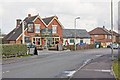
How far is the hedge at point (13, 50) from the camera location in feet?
101

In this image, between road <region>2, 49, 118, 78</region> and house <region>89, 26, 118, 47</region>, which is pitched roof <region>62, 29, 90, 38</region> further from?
road <region>2, 49, 118, 78</region>

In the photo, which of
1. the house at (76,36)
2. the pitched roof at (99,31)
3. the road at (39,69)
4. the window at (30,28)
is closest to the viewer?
the road at (39,69)

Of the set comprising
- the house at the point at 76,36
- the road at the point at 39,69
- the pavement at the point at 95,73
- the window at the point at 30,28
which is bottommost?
the road at the point at 39,69

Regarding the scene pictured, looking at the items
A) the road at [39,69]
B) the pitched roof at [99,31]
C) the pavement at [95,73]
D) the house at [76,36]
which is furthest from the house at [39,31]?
the pavement at [95,73]

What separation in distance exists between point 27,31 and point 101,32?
123 feet

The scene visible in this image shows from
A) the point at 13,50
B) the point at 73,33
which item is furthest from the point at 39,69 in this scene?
the point at 73,33

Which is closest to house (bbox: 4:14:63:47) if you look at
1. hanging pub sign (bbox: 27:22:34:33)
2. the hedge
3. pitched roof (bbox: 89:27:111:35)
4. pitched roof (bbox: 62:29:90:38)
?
hanging pub sign (bbox: 27:22:34:33)

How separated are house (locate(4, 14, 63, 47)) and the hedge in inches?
873

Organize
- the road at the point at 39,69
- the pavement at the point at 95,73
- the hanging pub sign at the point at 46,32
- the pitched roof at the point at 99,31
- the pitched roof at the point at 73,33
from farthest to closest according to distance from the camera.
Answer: the pitched roof at the point at 99,31 < the pitched roof at the point at 73,33 < the hanging pub sign at the point at 46,32 < the road at the point at 39,69 < the pavement at the point at 95,73

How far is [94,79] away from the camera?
12852 mm

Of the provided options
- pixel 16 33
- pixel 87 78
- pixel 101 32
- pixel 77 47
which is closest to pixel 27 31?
pixel 16 33

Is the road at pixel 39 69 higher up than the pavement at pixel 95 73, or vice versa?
the pavement at pixel 95 73

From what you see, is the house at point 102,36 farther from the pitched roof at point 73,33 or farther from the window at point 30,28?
the window at point 30,28

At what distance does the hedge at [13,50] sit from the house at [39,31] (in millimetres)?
22172
